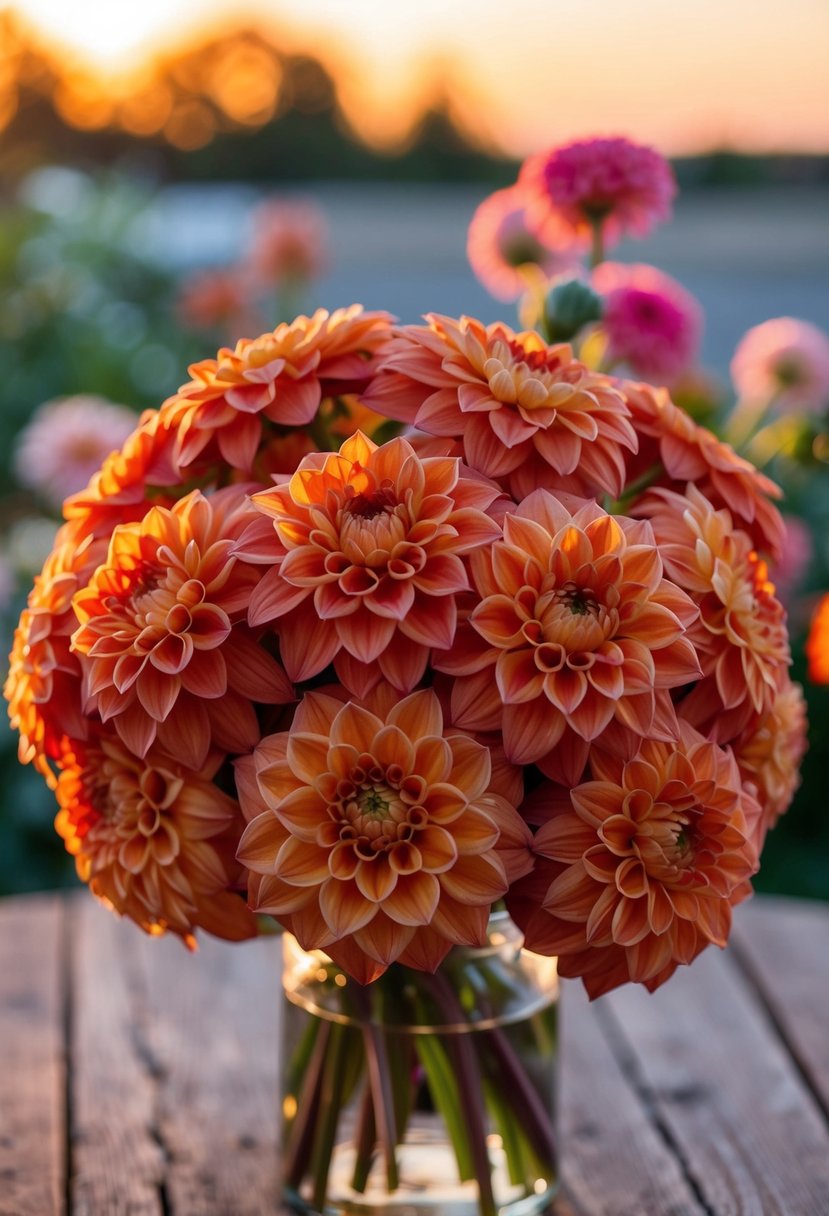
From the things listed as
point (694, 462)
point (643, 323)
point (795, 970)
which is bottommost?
point (795, 970)

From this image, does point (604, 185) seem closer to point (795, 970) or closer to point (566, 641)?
point (566, 641)

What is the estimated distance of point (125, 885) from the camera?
675 millimetres

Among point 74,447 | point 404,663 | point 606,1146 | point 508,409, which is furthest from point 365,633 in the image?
point 74,447

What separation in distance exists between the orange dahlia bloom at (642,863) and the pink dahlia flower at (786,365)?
2.35 feet

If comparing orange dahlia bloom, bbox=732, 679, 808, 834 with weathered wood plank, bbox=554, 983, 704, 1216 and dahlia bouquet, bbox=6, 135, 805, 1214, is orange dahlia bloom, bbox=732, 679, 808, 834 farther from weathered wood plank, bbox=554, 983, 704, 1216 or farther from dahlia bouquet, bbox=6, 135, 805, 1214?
weathered wood plank, bbox=554, 983, 704, 1216

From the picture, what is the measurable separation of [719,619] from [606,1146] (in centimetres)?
39

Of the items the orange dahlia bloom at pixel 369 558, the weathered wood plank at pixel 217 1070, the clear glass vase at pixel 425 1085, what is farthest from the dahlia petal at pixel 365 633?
the weathered wood plank at pixel 217 1070

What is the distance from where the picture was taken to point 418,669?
61cm

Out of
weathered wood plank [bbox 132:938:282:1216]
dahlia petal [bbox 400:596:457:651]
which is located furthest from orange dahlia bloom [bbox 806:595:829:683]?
dahlia petal [bbox 400:596:457:651]

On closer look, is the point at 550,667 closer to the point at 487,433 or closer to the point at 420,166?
the point at 487,433

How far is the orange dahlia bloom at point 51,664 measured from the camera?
0.68m

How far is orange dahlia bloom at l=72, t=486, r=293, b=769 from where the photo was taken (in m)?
0.62

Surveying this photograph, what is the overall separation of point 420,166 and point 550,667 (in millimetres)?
11459

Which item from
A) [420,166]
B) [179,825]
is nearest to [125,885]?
[179,825]
